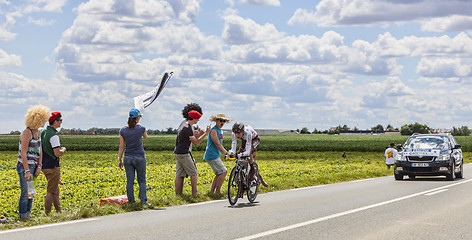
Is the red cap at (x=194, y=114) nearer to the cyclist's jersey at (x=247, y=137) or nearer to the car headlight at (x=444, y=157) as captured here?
the cyclist's jersey at (x=247, y=137)

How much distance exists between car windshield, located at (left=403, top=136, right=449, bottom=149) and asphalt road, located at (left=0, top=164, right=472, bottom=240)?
23.2 ft

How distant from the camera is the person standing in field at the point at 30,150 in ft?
32.0

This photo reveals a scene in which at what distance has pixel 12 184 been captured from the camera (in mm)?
19734

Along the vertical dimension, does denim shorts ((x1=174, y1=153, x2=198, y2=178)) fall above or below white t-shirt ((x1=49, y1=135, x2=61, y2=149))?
below

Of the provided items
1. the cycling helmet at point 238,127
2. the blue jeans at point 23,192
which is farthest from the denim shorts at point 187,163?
the blue jeans at point 23,192

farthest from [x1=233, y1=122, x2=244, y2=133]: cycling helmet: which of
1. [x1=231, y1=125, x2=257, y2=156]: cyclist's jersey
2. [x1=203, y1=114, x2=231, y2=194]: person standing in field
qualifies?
[x1=203, y1=114, x2=231, y2=194]: person standing in field

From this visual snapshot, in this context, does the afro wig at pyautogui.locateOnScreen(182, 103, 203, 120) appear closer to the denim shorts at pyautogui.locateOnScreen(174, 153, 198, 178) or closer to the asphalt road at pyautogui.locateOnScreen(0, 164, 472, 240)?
Answer: the denim shorts at pyautogui.locateOnScreen(174, 153, 198, 178)

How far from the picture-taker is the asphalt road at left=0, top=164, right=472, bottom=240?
29.5 ft

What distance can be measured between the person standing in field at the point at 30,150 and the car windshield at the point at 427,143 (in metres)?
15.0

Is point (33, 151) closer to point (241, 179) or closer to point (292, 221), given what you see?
point (292, 221)

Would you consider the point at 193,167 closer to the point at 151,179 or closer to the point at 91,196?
the point at 91,196

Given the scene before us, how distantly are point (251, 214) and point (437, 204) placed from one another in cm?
449

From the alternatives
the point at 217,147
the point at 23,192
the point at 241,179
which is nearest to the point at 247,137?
the point at 217,147

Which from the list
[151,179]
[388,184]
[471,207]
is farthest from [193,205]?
[151,179]
